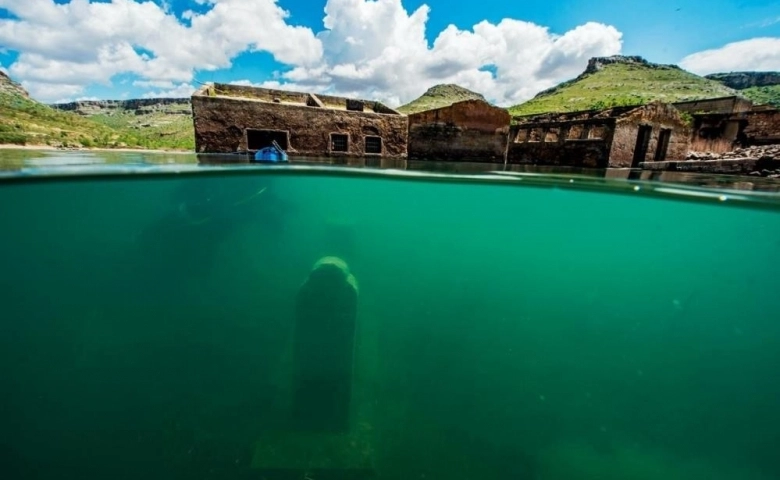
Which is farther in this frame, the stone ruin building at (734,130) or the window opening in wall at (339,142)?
the stone ruin building at (734,130)

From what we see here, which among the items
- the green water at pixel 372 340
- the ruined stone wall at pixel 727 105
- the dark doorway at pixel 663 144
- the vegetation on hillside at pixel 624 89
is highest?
the vegetation on hillside at pixel 624 89

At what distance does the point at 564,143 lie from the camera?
22.0 metres

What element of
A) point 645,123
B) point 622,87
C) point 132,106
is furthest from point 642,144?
point 132,106

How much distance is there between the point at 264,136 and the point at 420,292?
32.9ft

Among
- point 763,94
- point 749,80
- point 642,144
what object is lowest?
point 642,144

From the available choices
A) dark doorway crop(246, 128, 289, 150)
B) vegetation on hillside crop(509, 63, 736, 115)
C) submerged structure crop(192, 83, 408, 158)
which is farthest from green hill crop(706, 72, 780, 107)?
dark doorway crop(246, 128, 289, 150)

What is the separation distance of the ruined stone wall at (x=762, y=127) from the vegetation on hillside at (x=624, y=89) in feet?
83.3

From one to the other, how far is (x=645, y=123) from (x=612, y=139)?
121 inches

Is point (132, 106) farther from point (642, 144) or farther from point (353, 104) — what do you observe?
point (642, 144)

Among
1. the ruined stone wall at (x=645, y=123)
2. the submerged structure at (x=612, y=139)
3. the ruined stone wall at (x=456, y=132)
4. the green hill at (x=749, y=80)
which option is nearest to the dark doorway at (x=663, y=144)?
the submerged structure at (x=612, y=139)

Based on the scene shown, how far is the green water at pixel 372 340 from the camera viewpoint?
8.00 m

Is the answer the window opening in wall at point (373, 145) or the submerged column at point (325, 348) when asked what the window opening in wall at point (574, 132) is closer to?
the window opening in wall at point (373, 145)

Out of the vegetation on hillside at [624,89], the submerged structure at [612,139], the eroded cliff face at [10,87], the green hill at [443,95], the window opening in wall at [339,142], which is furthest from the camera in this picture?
the green hill at [443,95]

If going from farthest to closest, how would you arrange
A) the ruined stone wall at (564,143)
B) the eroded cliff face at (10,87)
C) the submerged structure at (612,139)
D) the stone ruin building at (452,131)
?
the eroded cliff face at (10,87) → the ruined stone wall at (564,143) → the submerged structure at (612,139) → the stone ruin building at (452,131)
